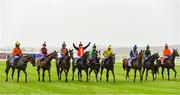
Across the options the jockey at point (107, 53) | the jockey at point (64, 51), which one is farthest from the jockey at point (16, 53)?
the jockey at point (107, 53)

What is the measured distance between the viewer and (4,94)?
71.8 feet

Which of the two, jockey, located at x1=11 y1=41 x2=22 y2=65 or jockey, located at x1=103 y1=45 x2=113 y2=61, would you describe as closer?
jockey, located at x1=11 y1=41 x2=22 y2=65

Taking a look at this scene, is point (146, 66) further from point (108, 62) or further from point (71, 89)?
point (71, 89)

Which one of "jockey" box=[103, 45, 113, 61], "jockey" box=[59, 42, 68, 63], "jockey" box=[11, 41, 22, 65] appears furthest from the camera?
"jockey" box=[59, 42, 68, 63]

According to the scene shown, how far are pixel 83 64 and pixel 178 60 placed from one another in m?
23.9

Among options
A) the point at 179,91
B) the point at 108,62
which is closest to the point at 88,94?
the point at 179,91

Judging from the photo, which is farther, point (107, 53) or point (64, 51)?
point (64, 51)

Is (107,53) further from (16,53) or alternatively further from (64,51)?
(16,53)

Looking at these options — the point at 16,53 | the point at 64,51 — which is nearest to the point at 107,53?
the point at 64,51

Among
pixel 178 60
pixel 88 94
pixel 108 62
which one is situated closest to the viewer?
pixel 88 94

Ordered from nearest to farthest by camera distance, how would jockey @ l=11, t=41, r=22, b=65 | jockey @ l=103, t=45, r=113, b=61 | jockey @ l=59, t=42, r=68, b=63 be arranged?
jockey @ l=11, t=41, r=22, b=65 → jockey @ l=103, t=45, r=113, b=61 → jockey @ l=59, t=42, r=68, b=63

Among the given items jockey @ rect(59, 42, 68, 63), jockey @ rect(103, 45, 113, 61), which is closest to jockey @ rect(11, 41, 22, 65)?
jockey @ rect(59, 42, 68, 63)

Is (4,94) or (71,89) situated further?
(71,89)

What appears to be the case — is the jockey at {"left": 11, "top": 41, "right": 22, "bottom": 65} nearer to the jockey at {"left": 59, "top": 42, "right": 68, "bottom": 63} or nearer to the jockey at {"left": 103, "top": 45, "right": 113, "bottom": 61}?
the jockey at {"left": 59, "top": 42, "right": 68, "bottom": 63}
